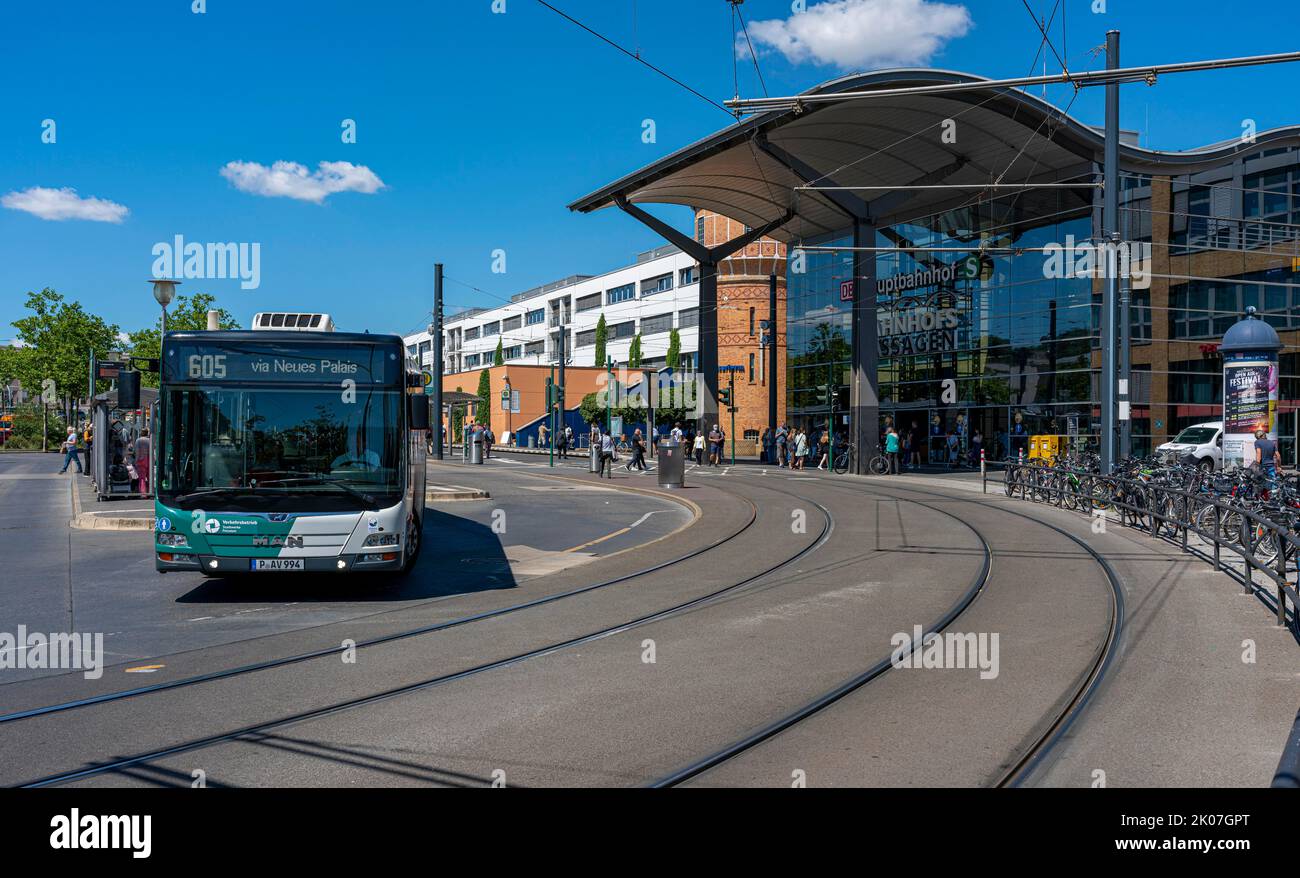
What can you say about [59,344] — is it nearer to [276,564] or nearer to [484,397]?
[484,397]

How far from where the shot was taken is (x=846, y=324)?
42.9 m

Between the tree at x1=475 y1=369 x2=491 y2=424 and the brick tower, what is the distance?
63.4ft

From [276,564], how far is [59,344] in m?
60.8

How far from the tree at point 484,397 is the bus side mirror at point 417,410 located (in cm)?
6263

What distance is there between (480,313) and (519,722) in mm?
100815

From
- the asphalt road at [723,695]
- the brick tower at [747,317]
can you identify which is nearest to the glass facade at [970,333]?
the brick tower at [747,317]

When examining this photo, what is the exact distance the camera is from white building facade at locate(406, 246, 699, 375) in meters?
70.9

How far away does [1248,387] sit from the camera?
18.8m

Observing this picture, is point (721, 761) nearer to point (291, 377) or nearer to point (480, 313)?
point (291, 377)

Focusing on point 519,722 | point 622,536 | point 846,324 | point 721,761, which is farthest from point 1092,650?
point 846,324

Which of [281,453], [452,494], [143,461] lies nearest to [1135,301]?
[452,494]

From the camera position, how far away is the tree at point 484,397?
74.6 metres

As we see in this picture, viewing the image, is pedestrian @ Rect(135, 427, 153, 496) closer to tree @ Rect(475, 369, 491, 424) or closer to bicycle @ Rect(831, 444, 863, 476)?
bicycle @ Rect(831, 444, 863, 476)

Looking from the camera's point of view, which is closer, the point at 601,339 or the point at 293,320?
the point at 293,320
